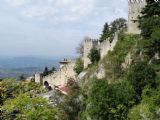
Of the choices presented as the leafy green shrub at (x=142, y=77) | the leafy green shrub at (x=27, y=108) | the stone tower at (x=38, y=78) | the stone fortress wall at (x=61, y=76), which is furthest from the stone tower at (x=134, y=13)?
the stone tower at (x=38, y=78)

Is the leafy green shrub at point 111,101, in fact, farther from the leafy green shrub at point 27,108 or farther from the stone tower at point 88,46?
the stone tower at point 88,46

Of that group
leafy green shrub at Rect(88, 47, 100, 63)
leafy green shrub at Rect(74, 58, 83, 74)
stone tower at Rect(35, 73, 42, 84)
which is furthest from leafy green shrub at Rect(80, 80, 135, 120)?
stone tower at Rect(35, 73, 42, 84)

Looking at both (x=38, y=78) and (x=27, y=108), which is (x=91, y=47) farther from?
(x=27, y=108)

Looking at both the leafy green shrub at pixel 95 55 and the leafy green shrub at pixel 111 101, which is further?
the leafy green shrub at pixel 95 55

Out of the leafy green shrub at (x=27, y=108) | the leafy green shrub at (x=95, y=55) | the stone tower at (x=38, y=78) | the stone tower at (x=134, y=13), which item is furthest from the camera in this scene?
the stone tower at (x=38, y=78)

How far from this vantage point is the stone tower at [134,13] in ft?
199

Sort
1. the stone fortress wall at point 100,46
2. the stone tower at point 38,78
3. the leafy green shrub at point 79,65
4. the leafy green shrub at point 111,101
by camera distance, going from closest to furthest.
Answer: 1. the leafy green shrub at point 111,101
2. the stone fortress wall at point 100,46
3. the leafy green shrub at point 79,65
4. the stone tower at point 38,78

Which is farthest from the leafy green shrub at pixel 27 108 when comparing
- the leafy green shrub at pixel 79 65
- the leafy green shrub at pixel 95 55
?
the leafy green shrub at pixel 79 65

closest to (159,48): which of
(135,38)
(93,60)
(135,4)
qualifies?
(135,38)

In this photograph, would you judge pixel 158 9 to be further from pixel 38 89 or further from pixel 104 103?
pixel 38 89

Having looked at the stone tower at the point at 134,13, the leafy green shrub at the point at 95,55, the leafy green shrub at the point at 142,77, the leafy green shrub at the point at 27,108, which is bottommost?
the leafy green shrub at the point at 27,108

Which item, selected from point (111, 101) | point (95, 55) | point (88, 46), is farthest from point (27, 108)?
point (88, 46)

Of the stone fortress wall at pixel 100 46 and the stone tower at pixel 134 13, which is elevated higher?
the stone tower at pixel 134 13

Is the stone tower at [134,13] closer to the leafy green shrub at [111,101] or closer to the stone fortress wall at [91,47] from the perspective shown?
the stone fortress wall at [91,47]
